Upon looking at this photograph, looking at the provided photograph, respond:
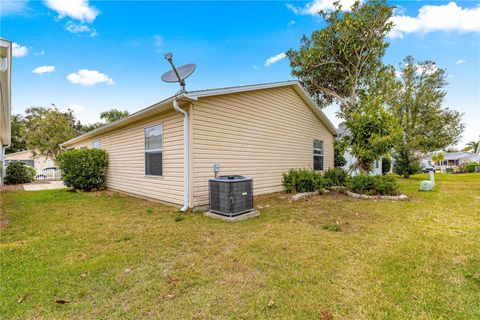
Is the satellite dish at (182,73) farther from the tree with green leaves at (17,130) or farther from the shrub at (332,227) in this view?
the tree with green leaves at (17,130)

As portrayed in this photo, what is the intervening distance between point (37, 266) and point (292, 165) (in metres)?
7.63

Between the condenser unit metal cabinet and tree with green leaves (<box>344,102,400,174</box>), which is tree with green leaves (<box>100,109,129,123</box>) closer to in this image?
the condenser unit metal cabinet

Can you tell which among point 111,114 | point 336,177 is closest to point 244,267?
point 336,177

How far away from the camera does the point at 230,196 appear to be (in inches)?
189

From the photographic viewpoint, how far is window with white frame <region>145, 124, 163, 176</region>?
6.58 m

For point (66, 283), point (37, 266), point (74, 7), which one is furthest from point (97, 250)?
point (74, 7)

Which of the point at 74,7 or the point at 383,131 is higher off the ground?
the point at 74,7

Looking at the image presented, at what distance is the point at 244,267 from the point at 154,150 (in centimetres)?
509

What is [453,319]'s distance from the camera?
1.78 metres

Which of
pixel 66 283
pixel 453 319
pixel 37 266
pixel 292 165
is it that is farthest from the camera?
pixel 292 165

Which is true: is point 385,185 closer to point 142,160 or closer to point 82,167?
point 142,160

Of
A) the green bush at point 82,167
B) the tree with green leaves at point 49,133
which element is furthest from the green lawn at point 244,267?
the tree with green leaves at point 49,133

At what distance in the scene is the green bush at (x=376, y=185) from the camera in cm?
736

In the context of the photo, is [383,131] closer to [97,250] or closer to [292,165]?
[292,165]
